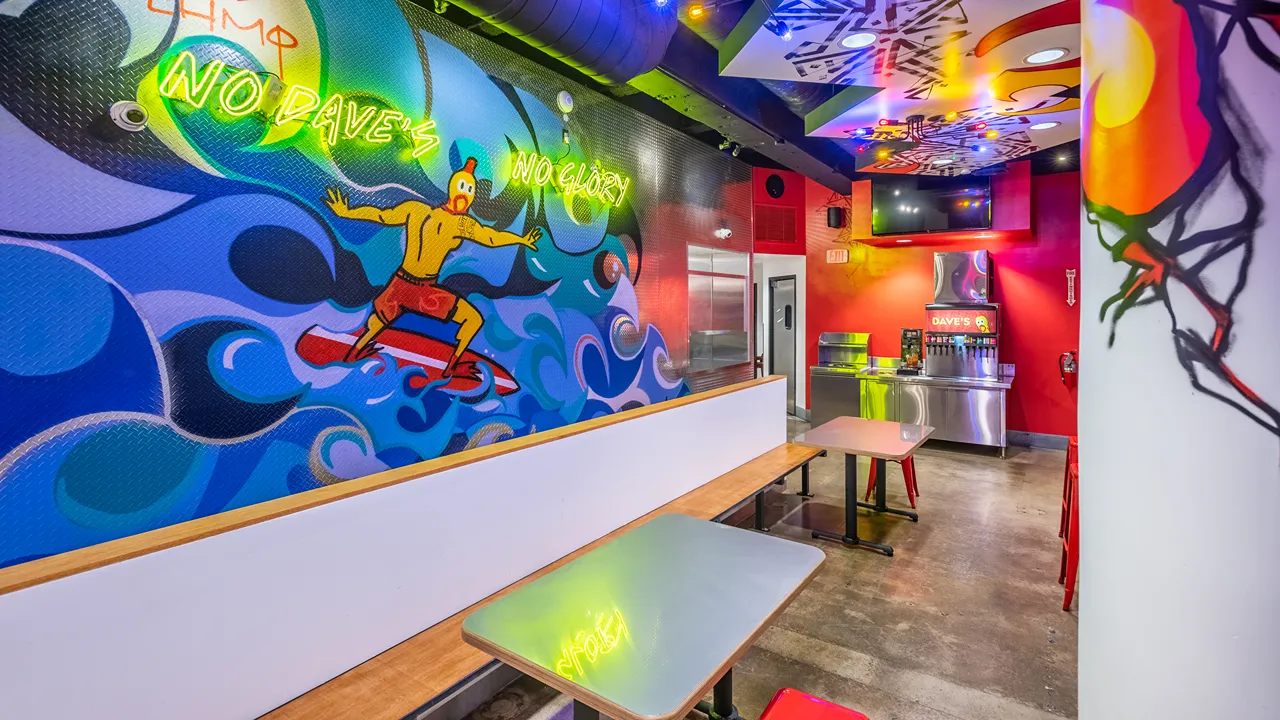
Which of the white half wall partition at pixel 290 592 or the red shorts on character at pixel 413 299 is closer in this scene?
the white half wall partition at pixel 290 592

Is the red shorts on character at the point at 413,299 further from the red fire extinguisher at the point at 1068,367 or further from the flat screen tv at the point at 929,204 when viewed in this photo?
the red fire extinguisher at the point at 1068,367

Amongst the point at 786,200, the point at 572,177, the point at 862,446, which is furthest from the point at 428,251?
the point at 786,200

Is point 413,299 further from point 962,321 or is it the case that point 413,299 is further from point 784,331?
point 784,331

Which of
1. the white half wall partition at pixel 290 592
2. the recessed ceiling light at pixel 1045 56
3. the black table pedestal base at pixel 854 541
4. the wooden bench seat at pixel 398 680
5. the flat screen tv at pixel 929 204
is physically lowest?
the black table pedestal base at pixel 854 541

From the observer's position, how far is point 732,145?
614cm

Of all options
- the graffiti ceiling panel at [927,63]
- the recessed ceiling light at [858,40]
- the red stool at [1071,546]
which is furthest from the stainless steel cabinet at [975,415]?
the recessed ceiling light at [858,40]

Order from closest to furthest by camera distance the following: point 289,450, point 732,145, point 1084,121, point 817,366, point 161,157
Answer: point 1084,121, point 161,157, point 289,450, point 732,145, point 817,366

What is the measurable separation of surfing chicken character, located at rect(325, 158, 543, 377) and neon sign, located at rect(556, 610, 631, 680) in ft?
5.77

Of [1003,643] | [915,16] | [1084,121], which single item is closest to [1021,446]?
[1003,643]

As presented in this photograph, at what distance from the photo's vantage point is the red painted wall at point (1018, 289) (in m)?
7.18

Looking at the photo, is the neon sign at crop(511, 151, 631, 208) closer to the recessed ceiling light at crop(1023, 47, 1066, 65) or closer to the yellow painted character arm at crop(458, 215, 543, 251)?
the yellow painted character arm at crop(458, 215, 543, 251)

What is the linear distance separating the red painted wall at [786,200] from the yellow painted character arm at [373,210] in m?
6.00

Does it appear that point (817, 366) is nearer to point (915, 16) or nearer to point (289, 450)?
point (915, 16)

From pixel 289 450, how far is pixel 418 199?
1.36m
